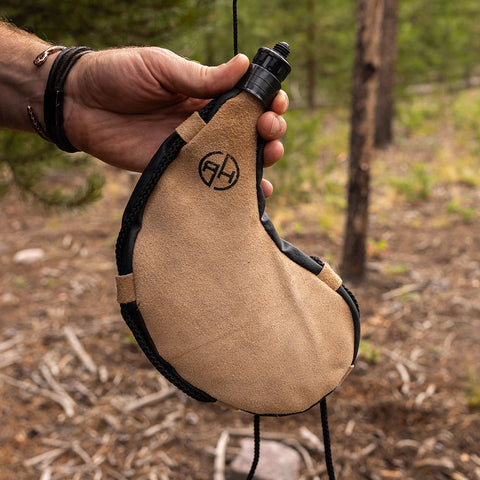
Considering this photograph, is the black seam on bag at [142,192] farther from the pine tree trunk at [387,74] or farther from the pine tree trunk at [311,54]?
the pine tree trunk at [311,54]

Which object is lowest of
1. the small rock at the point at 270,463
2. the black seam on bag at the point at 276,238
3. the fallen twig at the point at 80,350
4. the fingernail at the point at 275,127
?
the fallen twig at the point at 80,350

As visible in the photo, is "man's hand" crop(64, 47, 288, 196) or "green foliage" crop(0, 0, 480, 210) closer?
"man's hand" crop(64, 47, 288, 196)

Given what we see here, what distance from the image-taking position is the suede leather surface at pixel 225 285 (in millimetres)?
896

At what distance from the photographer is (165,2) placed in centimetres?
207

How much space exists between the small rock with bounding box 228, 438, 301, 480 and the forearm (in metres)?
1.46

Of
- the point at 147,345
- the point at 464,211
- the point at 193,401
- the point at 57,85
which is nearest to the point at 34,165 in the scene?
the point at 57,85

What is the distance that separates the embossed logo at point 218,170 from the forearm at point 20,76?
55cm

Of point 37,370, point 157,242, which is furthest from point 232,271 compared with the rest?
point 37,370

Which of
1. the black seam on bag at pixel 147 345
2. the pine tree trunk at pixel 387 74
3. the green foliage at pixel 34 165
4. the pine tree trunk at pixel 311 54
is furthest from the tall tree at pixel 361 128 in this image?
the pine tree trunk at pixel 311 54

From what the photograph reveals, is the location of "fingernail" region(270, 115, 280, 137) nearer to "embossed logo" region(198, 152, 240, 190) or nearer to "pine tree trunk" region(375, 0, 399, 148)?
"embossed logo" region(198, 152, 240, 190)

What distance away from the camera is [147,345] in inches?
36.5

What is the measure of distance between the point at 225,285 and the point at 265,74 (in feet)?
1.32

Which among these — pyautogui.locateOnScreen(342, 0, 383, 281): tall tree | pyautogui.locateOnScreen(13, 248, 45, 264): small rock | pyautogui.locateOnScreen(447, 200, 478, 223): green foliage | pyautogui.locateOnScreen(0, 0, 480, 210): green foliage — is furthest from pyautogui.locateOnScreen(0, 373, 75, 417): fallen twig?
pyautogui.locateOnScreen(447, 200, 478, 223): green foliage

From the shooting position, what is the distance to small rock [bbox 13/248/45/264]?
12.4 feet
